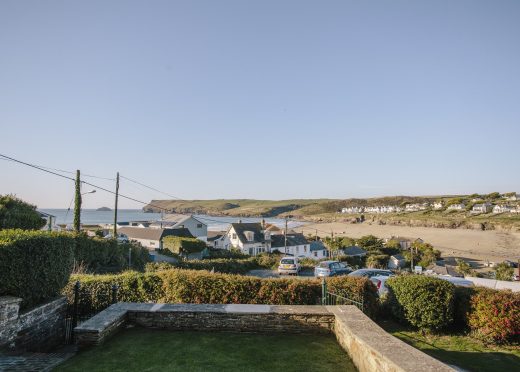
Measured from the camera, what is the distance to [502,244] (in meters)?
64.8

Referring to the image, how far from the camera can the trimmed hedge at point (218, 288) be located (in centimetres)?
1212

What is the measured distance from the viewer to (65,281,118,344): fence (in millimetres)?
9452

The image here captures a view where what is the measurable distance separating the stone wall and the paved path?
0.53 metres

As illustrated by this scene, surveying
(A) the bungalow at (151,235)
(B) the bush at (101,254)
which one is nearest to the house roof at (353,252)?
(A) the bungalow at (151,235)

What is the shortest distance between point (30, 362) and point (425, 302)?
11.0 meters

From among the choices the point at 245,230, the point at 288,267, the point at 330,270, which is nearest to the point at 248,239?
the point at 245,230

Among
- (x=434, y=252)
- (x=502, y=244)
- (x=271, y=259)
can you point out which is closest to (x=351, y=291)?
(x=271, y=259)

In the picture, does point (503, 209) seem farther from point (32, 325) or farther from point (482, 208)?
point (32, 325)

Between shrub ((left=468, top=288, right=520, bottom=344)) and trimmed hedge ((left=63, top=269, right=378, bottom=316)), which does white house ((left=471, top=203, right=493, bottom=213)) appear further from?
trimmed hedge ((left=63, top=269, right=378, bottom=316))

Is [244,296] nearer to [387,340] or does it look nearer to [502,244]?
[387,340]

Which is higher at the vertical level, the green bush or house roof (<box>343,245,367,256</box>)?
the green bush

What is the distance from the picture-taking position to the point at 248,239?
56406mm

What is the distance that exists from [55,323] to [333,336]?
23.8 ft

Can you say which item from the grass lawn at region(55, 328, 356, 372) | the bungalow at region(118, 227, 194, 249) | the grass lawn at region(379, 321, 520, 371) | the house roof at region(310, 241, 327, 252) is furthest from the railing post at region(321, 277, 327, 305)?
the house roof at region(310, 241, 327, 252)
